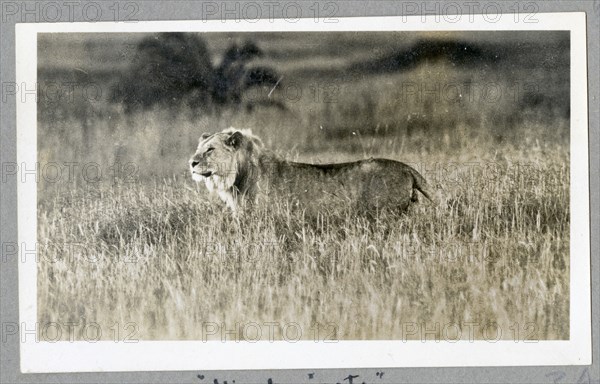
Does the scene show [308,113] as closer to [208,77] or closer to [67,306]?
[208,77]

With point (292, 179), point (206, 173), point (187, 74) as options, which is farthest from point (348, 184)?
point (187, 74)

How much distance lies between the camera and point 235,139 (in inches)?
122

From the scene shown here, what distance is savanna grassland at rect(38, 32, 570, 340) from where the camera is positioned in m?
3.11

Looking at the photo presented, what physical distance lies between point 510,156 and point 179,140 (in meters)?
1.66

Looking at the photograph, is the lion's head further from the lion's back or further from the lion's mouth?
the lion's back

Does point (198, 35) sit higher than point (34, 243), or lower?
higher

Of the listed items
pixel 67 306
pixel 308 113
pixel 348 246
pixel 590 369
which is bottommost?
pixel 590 369

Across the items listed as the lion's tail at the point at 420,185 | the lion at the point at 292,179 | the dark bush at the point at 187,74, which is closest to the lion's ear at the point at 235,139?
the lion at the point at 292,179

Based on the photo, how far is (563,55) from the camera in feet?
10.3

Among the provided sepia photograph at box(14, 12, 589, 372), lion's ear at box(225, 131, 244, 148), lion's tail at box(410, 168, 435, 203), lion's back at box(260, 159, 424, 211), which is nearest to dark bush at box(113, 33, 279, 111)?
sepia photograph at box(14, 12, 589, 372)

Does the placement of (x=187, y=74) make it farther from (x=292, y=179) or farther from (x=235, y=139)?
(x=292, y=179)

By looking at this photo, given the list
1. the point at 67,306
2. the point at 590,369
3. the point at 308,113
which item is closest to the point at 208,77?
the point at 308,113

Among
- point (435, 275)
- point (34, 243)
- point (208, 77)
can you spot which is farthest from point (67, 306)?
point (435, 275)

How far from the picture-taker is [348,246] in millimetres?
3111
